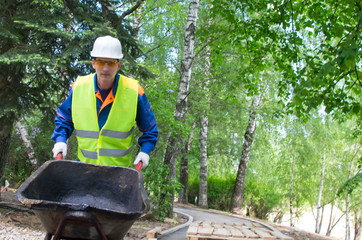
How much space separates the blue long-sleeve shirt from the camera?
338 cm

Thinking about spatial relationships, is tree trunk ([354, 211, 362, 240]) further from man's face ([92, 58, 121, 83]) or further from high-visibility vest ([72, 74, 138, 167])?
man's face ([92, 58, 121, 83])

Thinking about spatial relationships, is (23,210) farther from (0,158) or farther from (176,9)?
(176,9)

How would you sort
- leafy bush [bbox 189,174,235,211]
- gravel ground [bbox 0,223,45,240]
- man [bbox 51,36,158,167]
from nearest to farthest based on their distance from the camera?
man [bbox 51,36,158,167] → gravel ground [bbox 0,223,45,240] → leafy bush [bbox 189,174,235,211]

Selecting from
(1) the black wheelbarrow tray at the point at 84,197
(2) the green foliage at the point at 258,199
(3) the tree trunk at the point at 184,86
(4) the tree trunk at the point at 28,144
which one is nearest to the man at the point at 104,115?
(1) the black wheelbarrow tray at the point at 84,197

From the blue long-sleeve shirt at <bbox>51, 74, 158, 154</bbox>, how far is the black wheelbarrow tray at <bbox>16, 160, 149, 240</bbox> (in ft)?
1.61

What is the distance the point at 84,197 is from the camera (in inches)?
119

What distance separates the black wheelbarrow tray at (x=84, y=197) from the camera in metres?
2.16

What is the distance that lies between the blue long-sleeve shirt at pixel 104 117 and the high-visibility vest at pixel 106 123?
67mm

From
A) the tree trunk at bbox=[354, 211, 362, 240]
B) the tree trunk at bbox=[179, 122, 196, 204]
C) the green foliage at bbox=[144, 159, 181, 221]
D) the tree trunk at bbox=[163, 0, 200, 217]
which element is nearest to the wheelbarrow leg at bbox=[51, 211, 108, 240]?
the green foliage at bbox=[144, 159, 181, 221]

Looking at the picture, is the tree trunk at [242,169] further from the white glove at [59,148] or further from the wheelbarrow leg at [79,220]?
the wheelbarrow leg at [79,220]

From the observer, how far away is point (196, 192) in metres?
24.3

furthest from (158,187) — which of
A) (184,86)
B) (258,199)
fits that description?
(258,199)

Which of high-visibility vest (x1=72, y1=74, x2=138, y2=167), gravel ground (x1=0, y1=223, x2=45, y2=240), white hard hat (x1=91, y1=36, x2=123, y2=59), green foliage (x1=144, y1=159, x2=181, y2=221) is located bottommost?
Answer: gravel ground (x1=0, y1=223, x2=45, y2=240)

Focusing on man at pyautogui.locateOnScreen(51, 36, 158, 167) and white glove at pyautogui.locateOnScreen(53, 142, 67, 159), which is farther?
man at pyautogui.locateOnScreen(51, 36, 158, 167)
